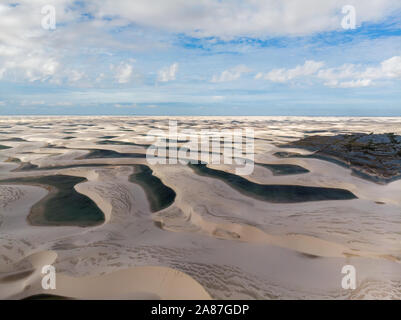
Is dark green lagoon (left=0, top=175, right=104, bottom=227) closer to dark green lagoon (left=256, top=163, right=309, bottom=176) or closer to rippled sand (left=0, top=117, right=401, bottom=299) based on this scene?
rippled sand (left=0, top=117, right=401, bottom=299)

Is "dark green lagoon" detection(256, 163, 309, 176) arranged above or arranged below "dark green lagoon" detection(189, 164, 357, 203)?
above

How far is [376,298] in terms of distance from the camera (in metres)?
5.56

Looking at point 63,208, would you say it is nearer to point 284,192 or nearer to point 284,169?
point 284,192

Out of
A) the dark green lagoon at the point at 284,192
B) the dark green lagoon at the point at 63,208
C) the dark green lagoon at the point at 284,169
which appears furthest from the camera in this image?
the dark green lagoon at the point at 284,169

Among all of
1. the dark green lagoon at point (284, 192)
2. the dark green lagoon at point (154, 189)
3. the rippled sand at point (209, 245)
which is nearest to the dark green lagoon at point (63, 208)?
the rippled sand at point (209, 245)

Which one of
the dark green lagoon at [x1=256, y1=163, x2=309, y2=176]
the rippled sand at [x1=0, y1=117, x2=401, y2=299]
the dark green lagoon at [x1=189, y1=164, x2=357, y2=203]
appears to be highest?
the dark green lagoon at [x1=256, y1=163, x2=309, y2=176]

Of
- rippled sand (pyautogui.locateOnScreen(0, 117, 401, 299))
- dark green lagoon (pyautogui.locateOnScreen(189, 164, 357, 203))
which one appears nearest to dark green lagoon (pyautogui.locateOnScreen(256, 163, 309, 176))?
rippled sand (pyautogui.locateOnScreen(0, 117, 401, 299))

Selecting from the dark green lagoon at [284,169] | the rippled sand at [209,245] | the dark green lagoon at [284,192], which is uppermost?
the dark green lagoon at [284,169]

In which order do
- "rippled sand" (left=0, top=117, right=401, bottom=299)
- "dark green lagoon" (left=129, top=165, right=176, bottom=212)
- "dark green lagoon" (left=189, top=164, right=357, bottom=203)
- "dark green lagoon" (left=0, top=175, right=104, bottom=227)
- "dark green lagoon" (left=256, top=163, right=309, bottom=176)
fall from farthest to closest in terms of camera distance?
"dark green lagoon" (left=256, top=163, right=309, bottom=176)
"dark green lagoon" (left=189, top=164, right=357, bottom=203)
"dark green lagoon" (left=129, top=165, right=176, bottom=212)
"dark green lagoon" (left=0, top=175, right=104, bottom=227)
"rippled sand" (left=0, top=117, right=401, bottom=299)

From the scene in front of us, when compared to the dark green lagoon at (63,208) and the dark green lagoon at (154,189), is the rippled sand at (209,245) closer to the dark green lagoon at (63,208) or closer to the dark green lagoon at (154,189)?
the dark green lagoon at (154,189)

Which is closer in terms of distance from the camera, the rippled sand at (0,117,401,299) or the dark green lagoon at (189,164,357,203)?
the rippled sand at (0,117,401,299)

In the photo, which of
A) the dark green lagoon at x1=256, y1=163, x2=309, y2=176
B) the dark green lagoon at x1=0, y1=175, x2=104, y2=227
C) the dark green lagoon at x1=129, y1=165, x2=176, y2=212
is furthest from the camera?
the dark green lagoon at x1=256, y1=163, x2=309, y2=176

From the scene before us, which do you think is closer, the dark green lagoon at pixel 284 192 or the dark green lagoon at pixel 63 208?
the dark green lagoon at pixel 63 208
